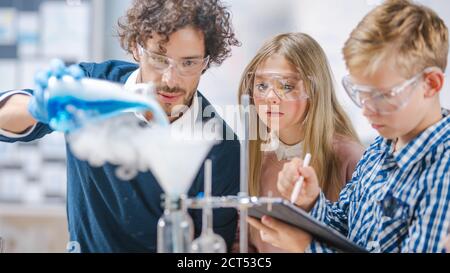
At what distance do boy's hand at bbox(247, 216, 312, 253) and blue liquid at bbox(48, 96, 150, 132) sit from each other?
1.76 feet

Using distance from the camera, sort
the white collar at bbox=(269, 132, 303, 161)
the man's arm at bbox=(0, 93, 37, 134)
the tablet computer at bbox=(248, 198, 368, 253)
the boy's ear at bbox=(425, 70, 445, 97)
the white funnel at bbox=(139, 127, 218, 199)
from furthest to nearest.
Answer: the white collar at bbox=(269, 132, 303, 161) → the man's arm at bbox=(0, 93, 37, 134) → the boy's ear at bbox=(425, 70, 445, 97) → the tablet computer at bbox=(248, 198, 368, 253) → the white funnel at bbox=(139, 127, 218, 199)

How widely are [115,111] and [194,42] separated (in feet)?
2.62

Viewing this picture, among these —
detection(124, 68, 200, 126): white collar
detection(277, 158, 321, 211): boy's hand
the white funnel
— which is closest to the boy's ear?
detection(277, 158, 321, 211): boy's hand

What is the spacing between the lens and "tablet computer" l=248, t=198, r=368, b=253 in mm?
1526

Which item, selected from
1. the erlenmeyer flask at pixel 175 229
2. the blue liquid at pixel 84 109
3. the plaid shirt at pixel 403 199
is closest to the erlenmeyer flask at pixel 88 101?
the blue liquid at pixel 84 109

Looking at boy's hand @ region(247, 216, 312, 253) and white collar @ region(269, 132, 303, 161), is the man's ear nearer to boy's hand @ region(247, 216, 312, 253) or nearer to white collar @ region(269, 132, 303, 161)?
white collar @ region(269, 132, 303, 161)

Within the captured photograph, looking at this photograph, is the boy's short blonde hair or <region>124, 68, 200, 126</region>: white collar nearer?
the boy's short blonde hair

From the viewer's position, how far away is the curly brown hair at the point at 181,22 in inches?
85.6

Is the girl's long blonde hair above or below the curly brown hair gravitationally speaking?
below

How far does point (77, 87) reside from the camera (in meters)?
1.41

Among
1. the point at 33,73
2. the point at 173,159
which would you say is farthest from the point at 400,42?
the point at 33,73
